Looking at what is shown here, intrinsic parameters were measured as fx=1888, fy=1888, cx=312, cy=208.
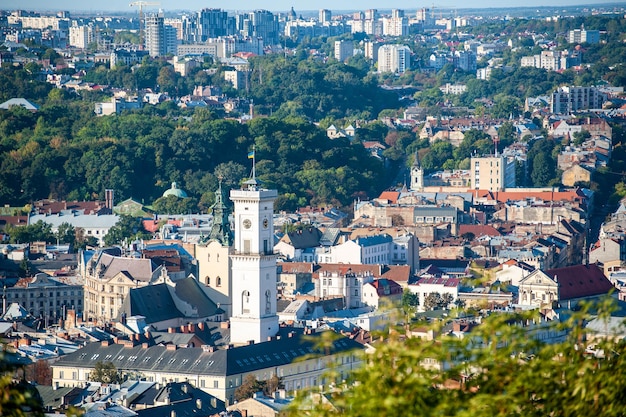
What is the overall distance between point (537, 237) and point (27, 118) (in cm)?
3595

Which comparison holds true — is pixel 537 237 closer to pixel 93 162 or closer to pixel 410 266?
pixel 410 266

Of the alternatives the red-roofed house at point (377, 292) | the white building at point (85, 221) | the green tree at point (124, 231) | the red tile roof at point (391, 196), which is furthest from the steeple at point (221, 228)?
the red tile roof at point (391, 196)

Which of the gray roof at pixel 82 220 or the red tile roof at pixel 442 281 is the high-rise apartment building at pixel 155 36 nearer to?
the gray roof at pixel 82 220

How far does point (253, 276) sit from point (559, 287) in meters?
12.5

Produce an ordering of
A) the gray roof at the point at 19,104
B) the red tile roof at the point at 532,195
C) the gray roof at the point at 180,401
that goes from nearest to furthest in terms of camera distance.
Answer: the gray roof at the point at 180,401 < the red tile roof at the point at 532,195 < the gray roof at the point at 19,104

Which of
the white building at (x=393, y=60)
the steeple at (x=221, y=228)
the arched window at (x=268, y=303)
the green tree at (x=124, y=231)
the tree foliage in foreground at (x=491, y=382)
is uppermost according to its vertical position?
the tree foliage in foreground at (x=491, y=382)

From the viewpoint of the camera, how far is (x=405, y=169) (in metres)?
94.2

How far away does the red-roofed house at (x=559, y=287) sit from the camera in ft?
167

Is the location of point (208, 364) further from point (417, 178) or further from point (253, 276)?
point (417, 178)

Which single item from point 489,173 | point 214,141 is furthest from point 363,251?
point 214,141

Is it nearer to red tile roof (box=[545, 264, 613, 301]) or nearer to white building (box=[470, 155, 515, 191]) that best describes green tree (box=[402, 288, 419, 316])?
red tile roof (box=[545, 264, 613, 301])

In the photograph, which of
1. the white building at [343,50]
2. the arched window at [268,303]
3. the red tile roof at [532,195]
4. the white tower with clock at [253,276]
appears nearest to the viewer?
the white tower with clock at [253,276]

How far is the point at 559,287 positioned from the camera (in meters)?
51.4

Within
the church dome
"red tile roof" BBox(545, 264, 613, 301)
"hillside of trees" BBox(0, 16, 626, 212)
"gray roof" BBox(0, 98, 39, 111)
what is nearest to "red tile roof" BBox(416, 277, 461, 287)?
"red tile roof" BBox(545, 264, 613, 301)
